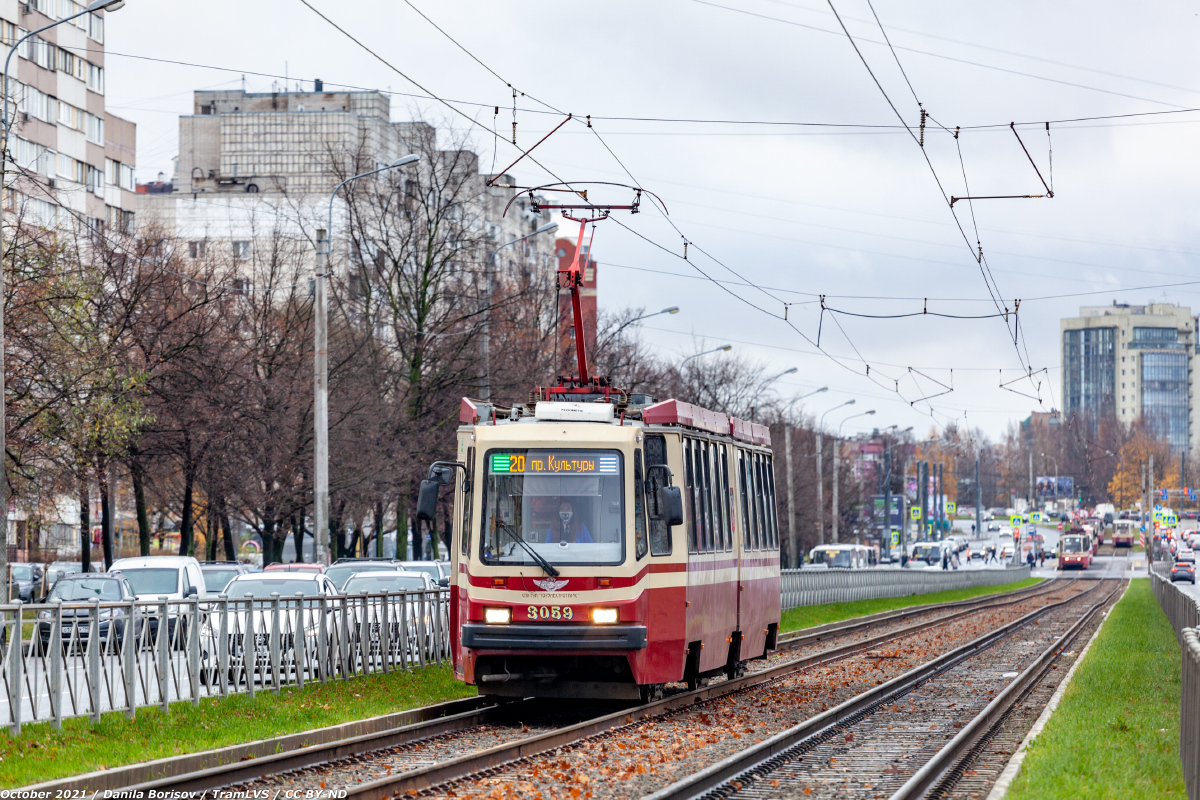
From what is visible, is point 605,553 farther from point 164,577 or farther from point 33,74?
point 33,74

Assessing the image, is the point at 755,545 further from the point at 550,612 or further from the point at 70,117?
the point at 70,117

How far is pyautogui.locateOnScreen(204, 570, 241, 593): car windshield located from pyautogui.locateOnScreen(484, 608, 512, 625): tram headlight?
16.3 metres

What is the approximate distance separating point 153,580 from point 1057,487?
15015 cm

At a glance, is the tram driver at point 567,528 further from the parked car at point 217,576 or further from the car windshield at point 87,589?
the parked car at point 217,576

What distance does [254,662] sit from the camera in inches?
675

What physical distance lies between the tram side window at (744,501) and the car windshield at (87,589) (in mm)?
11373

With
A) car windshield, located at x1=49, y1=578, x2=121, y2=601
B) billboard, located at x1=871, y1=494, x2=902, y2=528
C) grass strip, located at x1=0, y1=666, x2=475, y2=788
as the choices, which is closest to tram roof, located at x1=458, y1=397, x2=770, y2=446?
grass strip, located at x1=0, y1=666, x2=475, y2=788

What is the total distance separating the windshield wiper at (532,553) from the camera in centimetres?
1596

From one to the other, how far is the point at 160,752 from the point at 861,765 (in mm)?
5602

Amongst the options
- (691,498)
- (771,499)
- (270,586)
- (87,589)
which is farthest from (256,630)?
(87,589)

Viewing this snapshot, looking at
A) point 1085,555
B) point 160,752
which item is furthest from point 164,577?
point 1085,555

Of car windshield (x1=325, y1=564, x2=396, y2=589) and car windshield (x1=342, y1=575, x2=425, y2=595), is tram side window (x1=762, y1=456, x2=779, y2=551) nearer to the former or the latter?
car windshield (x1=342, y1=575, x2=425, y2=595)

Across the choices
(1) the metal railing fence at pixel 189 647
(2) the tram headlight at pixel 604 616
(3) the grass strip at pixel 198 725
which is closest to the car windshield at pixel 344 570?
(1) the metal railing fence at pixel 189 647

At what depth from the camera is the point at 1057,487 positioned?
168 meters
